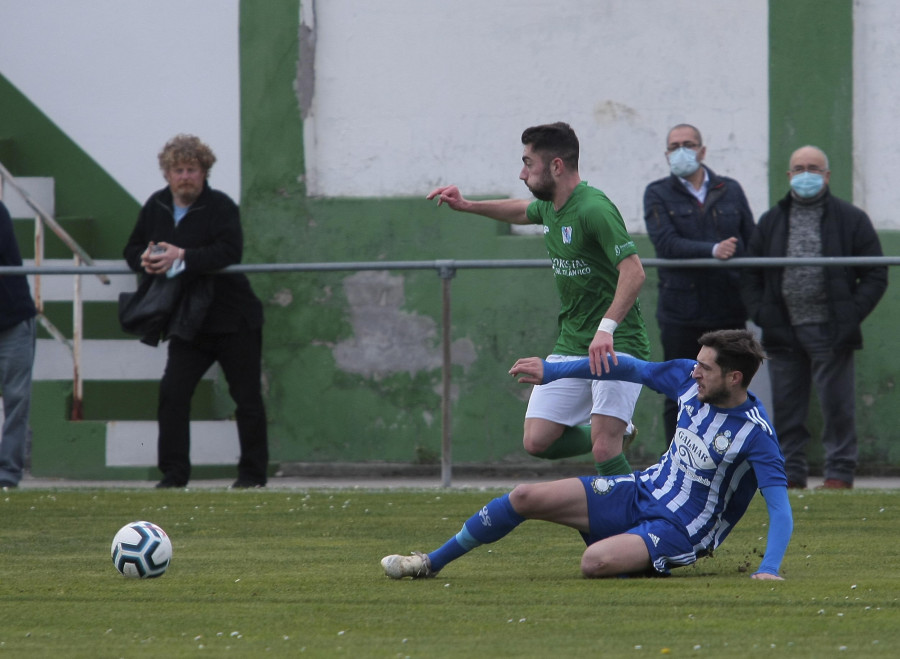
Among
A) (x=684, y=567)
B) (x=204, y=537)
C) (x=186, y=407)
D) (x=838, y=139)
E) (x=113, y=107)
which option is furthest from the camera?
(x=113, y=107)

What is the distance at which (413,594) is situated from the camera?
6.02 m

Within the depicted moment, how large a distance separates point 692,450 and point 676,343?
405 centimetres

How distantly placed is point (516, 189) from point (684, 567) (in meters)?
5.93

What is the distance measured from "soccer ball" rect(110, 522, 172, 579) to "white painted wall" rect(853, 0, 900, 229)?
7425 mm

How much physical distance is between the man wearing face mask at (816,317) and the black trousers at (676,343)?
0.33m

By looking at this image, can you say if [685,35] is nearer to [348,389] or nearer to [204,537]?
[348,389]

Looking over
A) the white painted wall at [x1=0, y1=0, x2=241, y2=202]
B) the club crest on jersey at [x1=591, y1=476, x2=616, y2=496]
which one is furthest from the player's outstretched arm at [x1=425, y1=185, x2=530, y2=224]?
the white painted wall at [x1=0, y1=0, x2=241, y2=202]

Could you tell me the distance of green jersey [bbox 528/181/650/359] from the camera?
7180 millimetres

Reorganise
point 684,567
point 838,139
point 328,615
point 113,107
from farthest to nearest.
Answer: point 113,107 → point 838,139 → point 684,567 → point 328,615

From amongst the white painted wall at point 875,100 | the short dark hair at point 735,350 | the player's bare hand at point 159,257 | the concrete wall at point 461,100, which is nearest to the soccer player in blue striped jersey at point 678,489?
the short dark hair at point 735,350

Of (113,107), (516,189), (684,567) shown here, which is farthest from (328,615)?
(113,107)

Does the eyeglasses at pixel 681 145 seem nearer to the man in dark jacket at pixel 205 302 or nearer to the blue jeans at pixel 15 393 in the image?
the man in dark jacket at pixel 205 302

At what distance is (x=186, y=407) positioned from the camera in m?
10.4

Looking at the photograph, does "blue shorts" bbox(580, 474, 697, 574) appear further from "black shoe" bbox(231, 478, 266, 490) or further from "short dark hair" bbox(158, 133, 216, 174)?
"short dark hair" bbox(158, 133, 216, 174)
